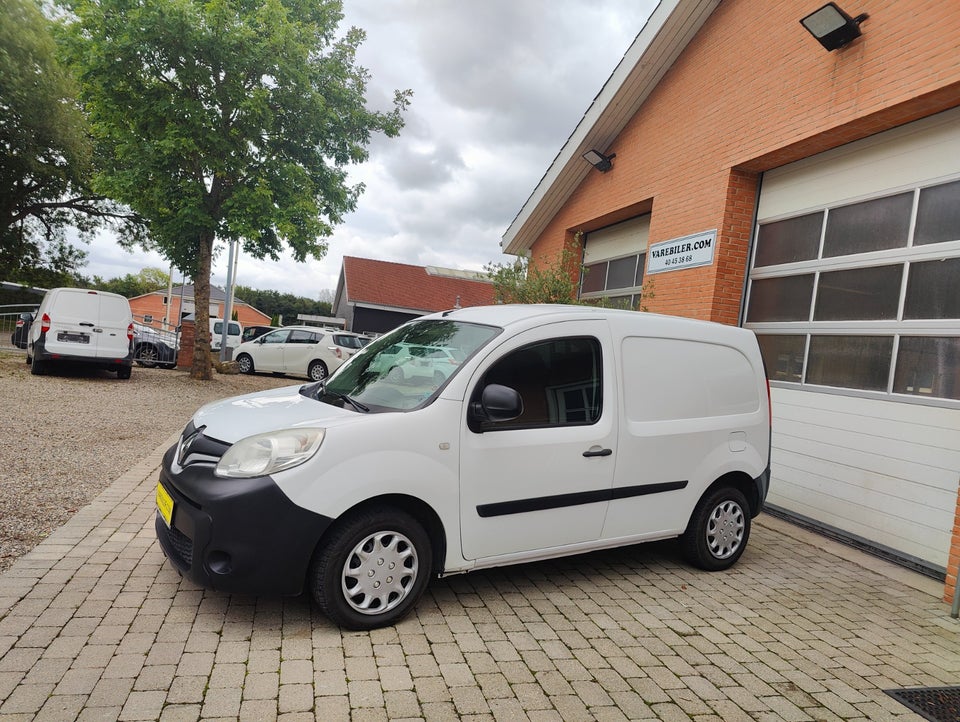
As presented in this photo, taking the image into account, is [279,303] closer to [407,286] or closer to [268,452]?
[407,286]

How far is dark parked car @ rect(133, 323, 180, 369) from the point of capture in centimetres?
1791

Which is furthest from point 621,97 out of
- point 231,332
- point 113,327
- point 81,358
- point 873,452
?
point 231,332

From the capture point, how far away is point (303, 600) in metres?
3.70

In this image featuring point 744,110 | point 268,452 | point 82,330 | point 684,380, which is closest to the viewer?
point 268,452

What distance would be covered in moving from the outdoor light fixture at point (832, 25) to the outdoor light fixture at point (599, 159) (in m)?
4.40

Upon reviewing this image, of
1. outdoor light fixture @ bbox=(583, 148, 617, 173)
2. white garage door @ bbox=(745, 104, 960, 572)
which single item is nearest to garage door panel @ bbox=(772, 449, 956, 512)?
white garage door @ bbox=(745, 104, 960, 572)

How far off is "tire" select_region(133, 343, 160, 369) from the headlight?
16492 mm

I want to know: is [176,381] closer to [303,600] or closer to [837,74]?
[303,600]

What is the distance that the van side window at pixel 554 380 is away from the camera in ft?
12.6

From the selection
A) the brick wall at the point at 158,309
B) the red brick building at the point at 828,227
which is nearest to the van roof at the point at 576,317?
the red brick building at the point at 828,227

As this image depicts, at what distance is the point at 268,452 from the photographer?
3273 millimetres

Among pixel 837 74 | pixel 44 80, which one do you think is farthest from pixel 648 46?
pixel 44 80

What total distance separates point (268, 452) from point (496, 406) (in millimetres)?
1202

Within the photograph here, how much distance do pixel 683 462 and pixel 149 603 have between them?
3.41 meters
